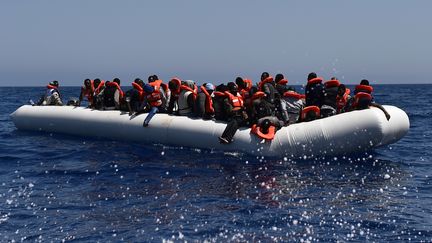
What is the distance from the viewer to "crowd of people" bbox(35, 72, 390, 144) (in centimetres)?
1075

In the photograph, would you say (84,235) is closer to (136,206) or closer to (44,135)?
(136,206)

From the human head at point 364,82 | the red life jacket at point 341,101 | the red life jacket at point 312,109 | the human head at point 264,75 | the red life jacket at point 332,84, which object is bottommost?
the red life jacket at point 312,109

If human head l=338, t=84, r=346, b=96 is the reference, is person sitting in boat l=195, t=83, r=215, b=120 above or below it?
below

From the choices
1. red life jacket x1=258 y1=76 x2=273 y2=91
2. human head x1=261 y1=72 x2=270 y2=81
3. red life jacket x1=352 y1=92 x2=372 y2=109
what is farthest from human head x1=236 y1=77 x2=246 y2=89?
red life jacket x1=352 y1=92 x2=372 y2=109

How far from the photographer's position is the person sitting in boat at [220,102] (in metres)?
11.3

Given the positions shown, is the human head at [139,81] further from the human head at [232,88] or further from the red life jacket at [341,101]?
the red life jacket at [341,101]

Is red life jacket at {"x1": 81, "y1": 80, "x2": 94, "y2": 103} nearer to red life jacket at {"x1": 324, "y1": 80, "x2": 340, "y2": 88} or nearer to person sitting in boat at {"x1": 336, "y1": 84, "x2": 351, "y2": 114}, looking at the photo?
red life jacket at {"x1": 324, "y1": 80, "x2": 340, "y2": 88}

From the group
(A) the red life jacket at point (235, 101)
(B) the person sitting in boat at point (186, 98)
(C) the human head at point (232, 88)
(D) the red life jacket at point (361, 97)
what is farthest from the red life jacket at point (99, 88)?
(D) the red life jacket at point (361, 97)

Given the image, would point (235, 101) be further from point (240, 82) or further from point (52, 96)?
point (52, 96)

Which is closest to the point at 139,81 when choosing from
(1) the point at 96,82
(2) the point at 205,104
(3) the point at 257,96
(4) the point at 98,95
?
(4) the point at 98,95

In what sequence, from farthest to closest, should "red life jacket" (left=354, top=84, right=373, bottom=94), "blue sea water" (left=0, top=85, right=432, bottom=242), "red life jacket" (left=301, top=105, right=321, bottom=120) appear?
"red life jacket" (left=301, top=105, right=321, bottom=120) → "red life jacket" (left=354, top=84, right=373, bottom=94) → "blue sea water" (left=0, top=85, right=432, bottom=242)

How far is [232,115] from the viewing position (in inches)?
437

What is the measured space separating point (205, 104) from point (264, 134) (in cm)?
177

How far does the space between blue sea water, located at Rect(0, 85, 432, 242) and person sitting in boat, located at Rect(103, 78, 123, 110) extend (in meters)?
1.95
